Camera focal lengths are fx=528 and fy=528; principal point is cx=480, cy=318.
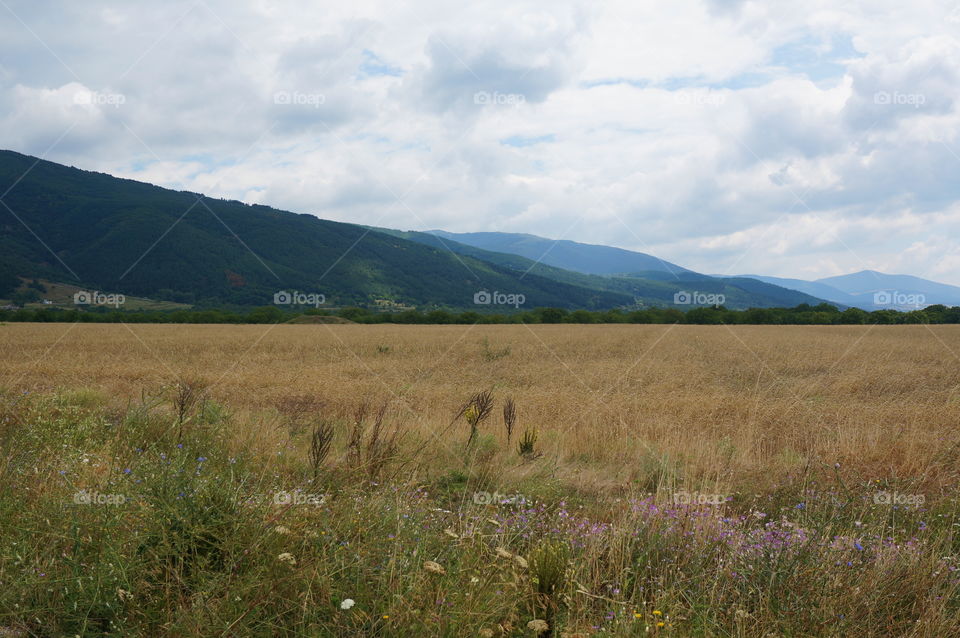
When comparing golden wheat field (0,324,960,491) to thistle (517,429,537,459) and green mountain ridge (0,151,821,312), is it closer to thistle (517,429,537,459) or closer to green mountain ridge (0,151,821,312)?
thistle (517,429,537,459)

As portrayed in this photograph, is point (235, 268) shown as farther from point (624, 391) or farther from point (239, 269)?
point (624, 391)

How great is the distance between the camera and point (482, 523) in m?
4.52

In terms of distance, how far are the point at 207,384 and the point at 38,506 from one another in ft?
42.9

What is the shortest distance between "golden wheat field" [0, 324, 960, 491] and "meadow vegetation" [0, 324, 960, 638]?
11cm

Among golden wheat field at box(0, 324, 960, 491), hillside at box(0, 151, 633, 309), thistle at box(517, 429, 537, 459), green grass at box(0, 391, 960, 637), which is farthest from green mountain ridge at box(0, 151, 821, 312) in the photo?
green grass at box(0, 391, 960, 637)

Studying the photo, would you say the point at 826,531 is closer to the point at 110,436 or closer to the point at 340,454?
the point at 340,454

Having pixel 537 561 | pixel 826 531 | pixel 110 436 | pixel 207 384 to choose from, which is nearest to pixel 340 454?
pixel 110 436

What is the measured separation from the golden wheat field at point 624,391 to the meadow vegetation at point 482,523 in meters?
0.11

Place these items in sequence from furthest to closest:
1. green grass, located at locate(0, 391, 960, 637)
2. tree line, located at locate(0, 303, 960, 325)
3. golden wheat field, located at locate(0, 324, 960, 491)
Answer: tree line, located at locate(0, 303, 960, 325)
golden wheat field, located at locate(0, 324, 960, 491)
green grass, located at locate(0, 391, 960, 637)

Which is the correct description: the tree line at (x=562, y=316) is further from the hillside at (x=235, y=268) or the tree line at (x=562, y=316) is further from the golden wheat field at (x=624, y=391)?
the golden wheat field at (x=624, y=391)

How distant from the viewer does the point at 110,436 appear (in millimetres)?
7402

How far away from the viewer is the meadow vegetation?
3316 mm

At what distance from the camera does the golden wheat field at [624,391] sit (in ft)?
26.2

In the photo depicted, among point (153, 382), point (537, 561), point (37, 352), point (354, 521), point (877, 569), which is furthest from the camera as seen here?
point (37, 352)
